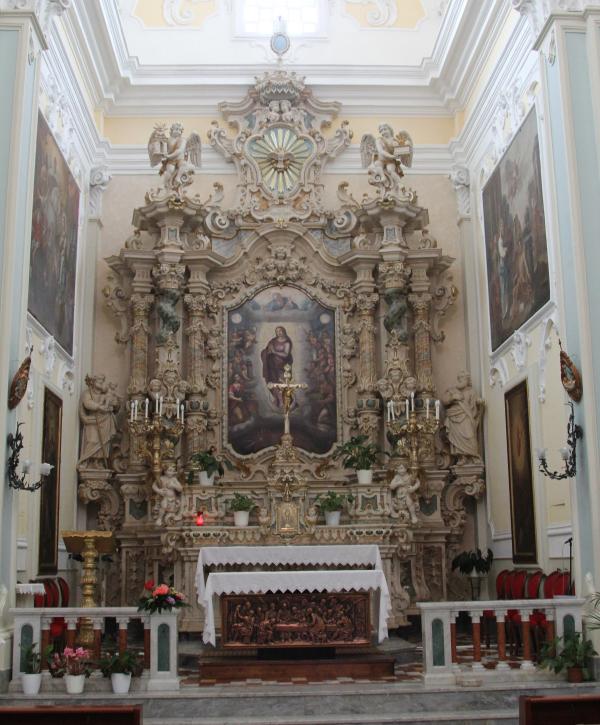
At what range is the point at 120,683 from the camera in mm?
9227

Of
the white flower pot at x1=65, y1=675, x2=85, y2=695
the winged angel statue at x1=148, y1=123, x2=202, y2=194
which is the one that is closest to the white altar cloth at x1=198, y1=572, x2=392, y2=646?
the white flower pot at x1=65, y1=675, x2=85, y2=695

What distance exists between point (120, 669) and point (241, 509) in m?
3.93

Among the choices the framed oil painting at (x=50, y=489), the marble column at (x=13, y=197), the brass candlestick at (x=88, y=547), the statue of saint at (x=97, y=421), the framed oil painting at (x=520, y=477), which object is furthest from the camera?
the statue of saint at (x=97, y=421)

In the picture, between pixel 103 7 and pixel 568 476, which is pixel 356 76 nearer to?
pixel 103 7

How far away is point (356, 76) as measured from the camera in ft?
53.3

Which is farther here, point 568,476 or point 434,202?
point 434,202

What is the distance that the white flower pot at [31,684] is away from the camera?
923 centimetres

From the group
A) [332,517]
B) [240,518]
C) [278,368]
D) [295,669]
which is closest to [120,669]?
[295,669]

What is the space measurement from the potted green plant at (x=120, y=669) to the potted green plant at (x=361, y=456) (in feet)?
16.0

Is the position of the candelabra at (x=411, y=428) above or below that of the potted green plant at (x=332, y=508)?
above

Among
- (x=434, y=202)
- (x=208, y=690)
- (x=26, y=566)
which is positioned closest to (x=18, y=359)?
(x=26, y=566)

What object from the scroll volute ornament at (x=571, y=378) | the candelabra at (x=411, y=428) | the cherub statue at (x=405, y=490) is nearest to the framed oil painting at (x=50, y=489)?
the cherub statue at (x=405, y=490)

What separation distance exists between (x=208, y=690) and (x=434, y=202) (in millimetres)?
9186

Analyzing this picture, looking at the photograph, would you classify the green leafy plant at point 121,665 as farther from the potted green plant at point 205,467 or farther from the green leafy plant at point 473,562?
the green leafy plant at point 473,562
